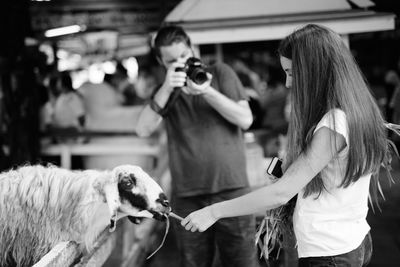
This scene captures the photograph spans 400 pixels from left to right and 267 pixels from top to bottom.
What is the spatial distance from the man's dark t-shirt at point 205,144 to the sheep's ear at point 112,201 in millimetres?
506

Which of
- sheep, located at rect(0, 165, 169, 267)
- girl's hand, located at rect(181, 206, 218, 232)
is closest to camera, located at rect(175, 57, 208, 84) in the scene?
sheep, located at rect(0, 165, 169, 267)

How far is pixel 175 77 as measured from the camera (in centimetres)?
279

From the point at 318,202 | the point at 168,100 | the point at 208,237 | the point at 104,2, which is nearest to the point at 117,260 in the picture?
the point at 208,237

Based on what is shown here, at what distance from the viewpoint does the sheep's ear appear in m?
2.48

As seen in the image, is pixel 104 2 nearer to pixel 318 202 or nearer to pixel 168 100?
pixel 168 100

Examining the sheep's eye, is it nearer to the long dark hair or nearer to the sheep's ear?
the sheep's ear

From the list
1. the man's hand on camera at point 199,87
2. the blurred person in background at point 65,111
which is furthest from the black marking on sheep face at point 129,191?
the blurred person in background at point 65,111

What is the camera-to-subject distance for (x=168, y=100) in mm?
2910

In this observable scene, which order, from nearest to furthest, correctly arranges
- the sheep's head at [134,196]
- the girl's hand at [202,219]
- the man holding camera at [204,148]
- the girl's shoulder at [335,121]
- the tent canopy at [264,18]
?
1. the girl's shoulder at [335,121]
2. the girl's hand at [202,219]
3. the sheep's head at [134,196]
4. the man holding camera at [204,148]
5. the tent canopy at [264,18]

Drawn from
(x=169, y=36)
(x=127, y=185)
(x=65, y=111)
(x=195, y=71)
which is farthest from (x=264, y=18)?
(x=65, y=111)

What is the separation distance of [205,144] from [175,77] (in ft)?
1.35

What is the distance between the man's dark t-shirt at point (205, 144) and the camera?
2.86m

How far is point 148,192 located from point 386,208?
14.4 feet

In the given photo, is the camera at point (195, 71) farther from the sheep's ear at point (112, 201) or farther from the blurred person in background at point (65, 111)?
the blurred person in background at point (65, 111)
